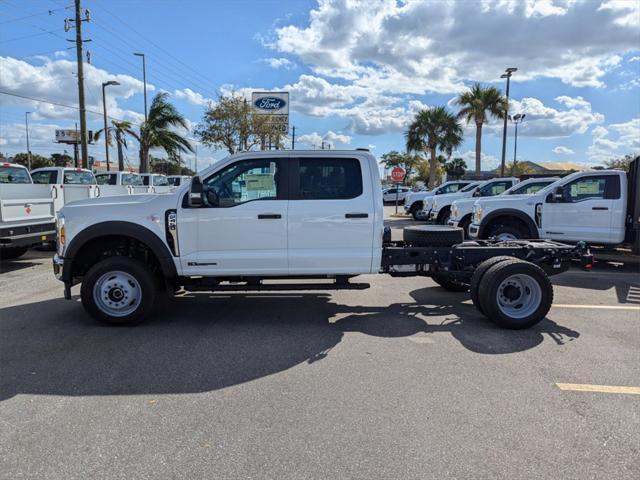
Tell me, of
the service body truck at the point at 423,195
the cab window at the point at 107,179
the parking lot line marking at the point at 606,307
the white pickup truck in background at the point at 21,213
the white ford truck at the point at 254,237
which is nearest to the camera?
the white ford truck at the point at 254,237

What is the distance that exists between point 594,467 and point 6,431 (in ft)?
12.7

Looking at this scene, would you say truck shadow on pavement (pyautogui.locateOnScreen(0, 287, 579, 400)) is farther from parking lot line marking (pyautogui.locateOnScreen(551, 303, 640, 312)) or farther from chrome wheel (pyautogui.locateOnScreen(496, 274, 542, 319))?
parking lot line marking (pyautogui.locateOnScreen(551, 303, 640, 312))

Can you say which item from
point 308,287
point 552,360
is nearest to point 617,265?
point 552,360

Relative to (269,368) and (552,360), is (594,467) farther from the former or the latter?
(269,368)

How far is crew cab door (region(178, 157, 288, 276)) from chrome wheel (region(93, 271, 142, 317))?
65 centimetres

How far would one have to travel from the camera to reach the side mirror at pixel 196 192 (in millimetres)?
5309

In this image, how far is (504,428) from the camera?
3.38 metres

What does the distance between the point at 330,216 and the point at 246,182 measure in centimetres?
107

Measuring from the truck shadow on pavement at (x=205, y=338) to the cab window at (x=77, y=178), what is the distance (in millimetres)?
7662

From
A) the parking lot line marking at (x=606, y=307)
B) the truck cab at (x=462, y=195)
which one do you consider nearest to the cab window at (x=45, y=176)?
the truck cab at (x=462, y=195)

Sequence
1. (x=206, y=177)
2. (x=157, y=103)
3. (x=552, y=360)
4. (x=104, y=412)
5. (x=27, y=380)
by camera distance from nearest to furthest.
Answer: (x=104, y=412) → (x=27, y=380) → (x=552, y=360) → (x=206, y=177) → (x=157, y=103)

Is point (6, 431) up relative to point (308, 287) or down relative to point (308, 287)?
down

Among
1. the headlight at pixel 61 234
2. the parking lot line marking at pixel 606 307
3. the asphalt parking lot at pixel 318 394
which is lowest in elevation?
the asphalt parking lot at pixel 318 394

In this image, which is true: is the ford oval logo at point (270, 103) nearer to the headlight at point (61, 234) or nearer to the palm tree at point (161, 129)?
the palm tree at point (161, 129)
